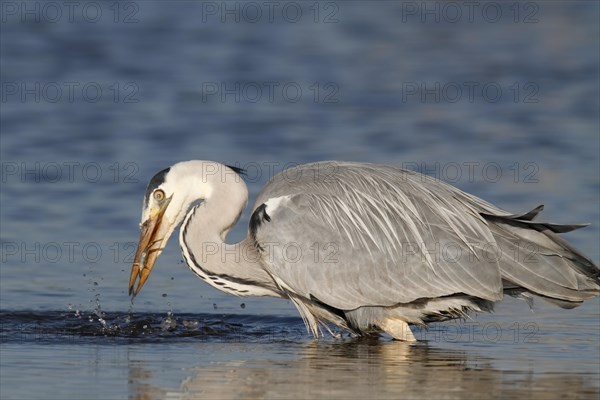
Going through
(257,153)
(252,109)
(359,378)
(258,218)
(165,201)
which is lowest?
(359,378)

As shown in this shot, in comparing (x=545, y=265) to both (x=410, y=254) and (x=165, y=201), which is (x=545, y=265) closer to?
(x=410, y=254)

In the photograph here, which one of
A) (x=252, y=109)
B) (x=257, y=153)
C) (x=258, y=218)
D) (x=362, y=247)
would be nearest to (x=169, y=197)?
(x=258, y=218)

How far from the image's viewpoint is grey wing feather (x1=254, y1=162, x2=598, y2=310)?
905 centimetres

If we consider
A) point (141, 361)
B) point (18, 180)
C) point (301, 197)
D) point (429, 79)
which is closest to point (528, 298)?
point (301, 197)

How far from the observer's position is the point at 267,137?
1620 centimetres

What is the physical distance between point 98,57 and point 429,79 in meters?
5.23

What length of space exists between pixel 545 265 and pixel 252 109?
9310mm

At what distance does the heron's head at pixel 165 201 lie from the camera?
9406mm

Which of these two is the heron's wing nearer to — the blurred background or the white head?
the white head

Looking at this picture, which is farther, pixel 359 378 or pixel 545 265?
pixel 545 265

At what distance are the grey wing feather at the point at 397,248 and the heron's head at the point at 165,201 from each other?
1.55 feet

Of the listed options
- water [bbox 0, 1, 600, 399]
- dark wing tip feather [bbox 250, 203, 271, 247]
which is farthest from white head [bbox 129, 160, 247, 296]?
water [bbox 0, 1, 600, 399]

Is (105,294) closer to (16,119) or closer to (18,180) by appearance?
(18,180)

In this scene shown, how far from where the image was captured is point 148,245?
9.51 meters
